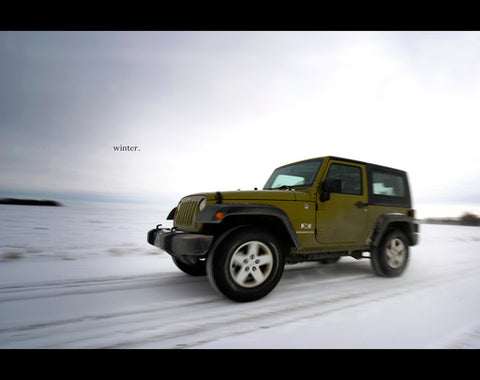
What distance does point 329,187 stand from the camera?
3270mm

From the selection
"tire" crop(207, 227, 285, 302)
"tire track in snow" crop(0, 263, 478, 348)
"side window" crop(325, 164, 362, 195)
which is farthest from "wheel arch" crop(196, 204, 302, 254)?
"side window" crop(325, 164, 362, 195)

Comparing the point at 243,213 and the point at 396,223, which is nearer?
the point at 243,213

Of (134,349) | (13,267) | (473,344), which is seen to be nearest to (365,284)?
(473,344)

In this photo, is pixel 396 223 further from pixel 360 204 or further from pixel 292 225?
pixel 292 225

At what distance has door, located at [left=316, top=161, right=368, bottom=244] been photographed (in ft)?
11.3

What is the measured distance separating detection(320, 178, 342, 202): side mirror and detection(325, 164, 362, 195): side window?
0.32m

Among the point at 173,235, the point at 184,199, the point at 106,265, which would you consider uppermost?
the point at 184,199

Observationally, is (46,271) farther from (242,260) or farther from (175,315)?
(242,260)

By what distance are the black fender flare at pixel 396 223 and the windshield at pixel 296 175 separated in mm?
1458

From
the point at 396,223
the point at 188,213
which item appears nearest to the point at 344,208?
the point at 396,223

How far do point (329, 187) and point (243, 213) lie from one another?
1.29 m
